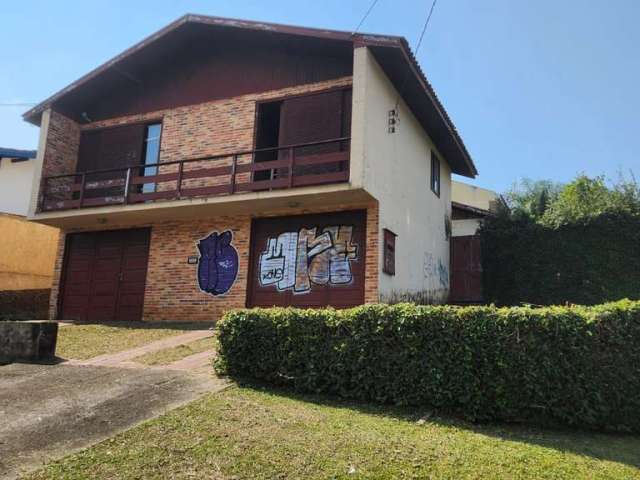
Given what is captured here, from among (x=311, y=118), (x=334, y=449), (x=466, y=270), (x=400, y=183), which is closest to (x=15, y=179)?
(x=311, y=118)

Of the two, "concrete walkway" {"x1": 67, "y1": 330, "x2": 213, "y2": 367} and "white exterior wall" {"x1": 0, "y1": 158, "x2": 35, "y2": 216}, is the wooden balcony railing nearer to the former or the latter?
"concrete walkway" {"x1": 67, "y1": 330, "x2": 213, "y2": 367}

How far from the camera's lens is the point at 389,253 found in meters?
12.6

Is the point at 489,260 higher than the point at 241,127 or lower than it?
lower

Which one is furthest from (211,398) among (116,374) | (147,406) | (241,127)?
(241,127)

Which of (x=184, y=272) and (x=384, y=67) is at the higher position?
(x=384, y=67)

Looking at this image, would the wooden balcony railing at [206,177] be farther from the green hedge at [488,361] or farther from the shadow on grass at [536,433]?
the shadow on grass at [536,433]

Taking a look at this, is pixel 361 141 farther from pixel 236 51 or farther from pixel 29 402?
pixel 29 402

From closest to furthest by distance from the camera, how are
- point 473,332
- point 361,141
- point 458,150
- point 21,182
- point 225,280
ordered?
point 473,332
point 361,141
point 225,280
point 458,150
point 21,182

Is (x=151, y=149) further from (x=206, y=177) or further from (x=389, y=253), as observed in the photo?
(x=389, y=253)

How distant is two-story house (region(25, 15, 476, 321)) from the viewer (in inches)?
482

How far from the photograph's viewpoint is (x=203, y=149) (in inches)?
575

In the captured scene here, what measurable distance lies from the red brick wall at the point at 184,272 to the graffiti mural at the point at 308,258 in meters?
0.55

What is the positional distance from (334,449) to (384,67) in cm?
988

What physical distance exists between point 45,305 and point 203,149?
27.2 ft
